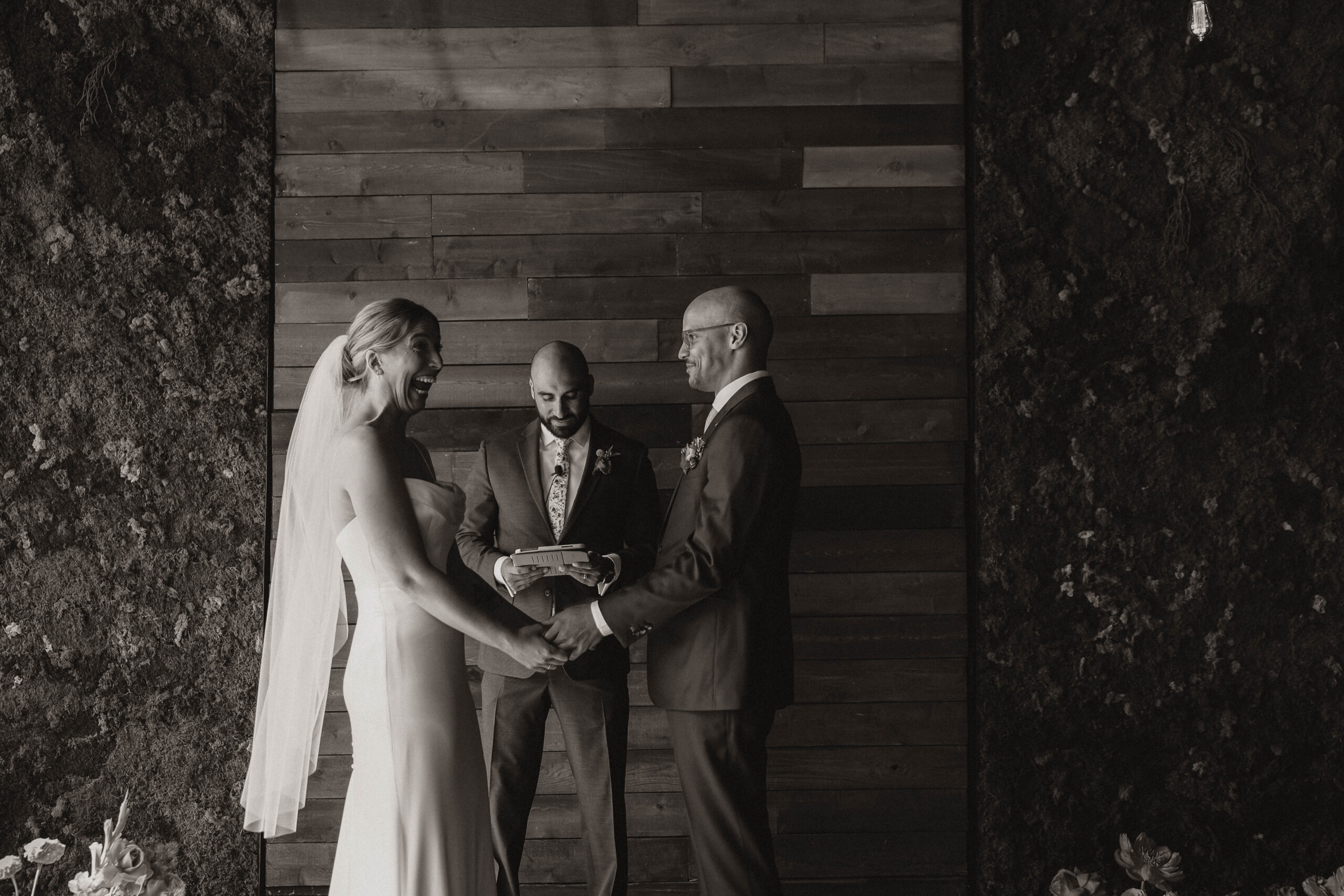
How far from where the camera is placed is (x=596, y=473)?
2.67 meters

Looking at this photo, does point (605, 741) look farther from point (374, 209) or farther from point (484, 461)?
point (374, 209)

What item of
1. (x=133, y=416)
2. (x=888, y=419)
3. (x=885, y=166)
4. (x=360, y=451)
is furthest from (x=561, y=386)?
(x=133, y=416)

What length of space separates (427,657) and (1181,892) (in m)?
2.67

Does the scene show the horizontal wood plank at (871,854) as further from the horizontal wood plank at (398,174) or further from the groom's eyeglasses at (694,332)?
the horizontal wood plank at (398,174)

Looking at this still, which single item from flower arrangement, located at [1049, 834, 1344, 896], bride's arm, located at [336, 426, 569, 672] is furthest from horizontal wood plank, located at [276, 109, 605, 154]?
flower arrangement, located at [1049, 834, 1344, 896]

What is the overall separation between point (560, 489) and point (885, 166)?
1.63 metres

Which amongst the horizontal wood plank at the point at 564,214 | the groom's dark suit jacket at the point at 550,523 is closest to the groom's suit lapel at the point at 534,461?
the groom's dark suit jacket at the point at 550,523

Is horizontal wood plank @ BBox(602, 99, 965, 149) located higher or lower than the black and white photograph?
higher

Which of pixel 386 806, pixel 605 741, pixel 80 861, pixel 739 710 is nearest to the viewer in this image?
pixel 386 806

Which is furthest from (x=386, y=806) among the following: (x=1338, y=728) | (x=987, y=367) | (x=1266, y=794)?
(x=1338, y=728)

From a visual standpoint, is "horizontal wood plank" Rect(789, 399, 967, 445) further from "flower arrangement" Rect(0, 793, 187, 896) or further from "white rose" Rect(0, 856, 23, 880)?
"white rose" Rect(0, 856, 23, 880)

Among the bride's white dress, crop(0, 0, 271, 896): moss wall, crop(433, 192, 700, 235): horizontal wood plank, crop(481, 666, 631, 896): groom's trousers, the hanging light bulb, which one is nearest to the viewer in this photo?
the bride's white dress

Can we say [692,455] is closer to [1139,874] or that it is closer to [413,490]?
[413,490]

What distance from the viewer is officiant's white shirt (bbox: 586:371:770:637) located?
249 cm
